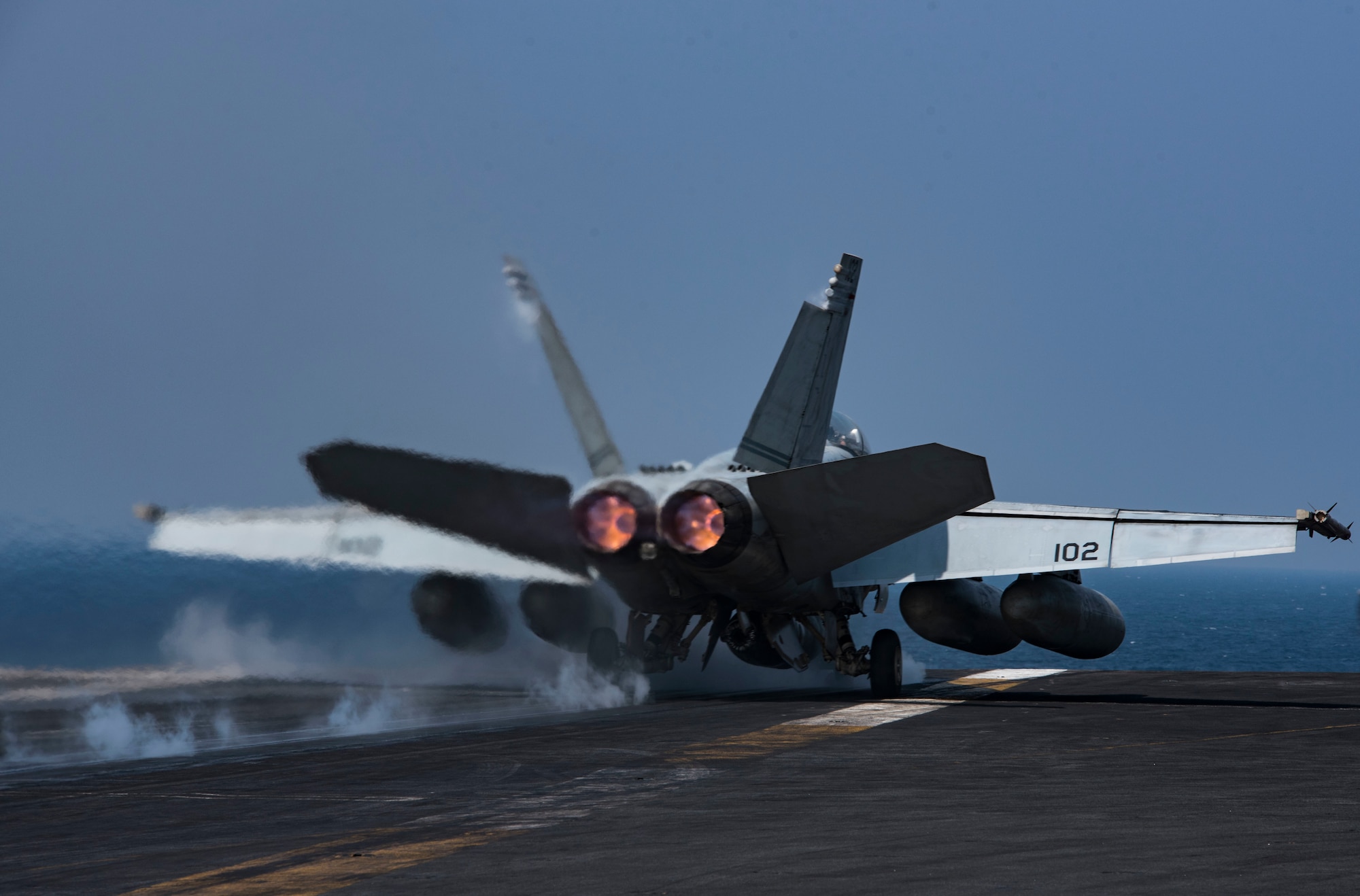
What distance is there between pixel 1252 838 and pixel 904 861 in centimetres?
273

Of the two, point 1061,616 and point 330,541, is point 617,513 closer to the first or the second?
point 330,541

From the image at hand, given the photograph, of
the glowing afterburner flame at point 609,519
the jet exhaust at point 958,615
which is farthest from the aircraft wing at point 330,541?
the jet exhaust at point 958,615

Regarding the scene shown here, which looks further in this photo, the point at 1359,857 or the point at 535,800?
the point at 535,800

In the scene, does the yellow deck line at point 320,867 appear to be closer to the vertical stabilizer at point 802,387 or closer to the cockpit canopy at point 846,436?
the vertical stabilizer at point 802,387

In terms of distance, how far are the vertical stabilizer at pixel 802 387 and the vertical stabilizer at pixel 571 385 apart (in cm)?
260

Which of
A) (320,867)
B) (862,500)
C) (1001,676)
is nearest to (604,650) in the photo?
(862,500)

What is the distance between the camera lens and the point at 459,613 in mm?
21844

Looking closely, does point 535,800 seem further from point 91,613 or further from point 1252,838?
point 91,613

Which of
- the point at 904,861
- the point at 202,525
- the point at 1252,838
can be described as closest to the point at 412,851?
the point at 904,861

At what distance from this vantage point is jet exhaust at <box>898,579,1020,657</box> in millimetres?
23078

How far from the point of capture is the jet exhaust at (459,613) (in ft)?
70.0

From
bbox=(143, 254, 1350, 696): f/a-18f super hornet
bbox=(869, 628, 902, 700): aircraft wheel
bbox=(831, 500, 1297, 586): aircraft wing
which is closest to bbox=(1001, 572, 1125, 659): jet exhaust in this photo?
bbox=(143, 254, 1350, 696): f/a-18f super hornet

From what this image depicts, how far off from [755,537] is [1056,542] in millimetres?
6153

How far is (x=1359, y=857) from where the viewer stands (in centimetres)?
824
